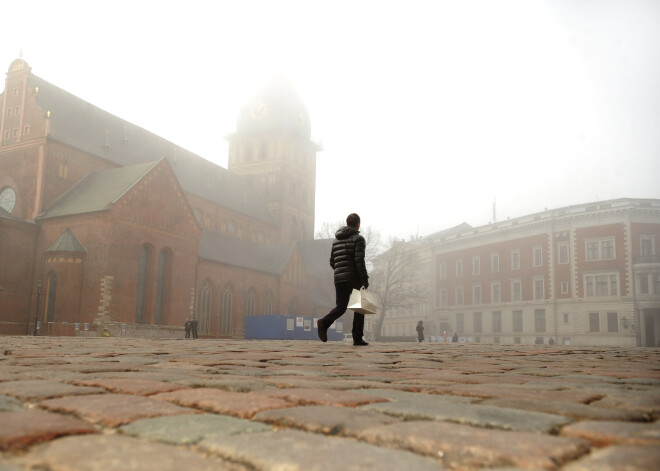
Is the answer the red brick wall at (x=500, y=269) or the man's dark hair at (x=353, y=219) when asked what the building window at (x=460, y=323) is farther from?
the man's dark hair at (x=353, y=219)

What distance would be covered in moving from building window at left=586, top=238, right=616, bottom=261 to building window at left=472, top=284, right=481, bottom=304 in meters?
12.5

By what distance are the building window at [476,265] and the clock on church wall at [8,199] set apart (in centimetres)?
4152

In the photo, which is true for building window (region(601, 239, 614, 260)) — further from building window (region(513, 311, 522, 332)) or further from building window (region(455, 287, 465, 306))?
building window (region(455, 287, 465, 306))

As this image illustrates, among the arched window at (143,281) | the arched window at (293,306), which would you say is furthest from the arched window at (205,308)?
the arched window at (293,306)

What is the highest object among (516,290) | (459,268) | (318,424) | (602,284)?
(459,268)

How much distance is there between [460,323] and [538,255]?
476 inches

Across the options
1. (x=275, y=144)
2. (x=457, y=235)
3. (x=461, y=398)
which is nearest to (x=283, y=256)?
(x=275, y=144)

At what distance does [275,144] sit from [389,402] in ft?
198

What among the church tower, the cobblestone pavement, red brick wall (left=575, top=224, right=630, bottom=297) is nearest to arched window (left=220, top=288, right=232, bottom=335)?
the church tower

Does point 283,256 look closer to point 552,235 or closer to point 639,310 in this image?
point 552,235

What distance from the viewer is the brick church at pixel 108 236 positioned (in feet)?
104

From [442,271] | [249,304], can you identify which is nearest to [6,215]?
[249,304]

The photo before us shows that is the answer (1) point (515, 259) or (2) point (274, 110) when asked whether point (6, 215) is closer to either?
(2) point (274, 110)

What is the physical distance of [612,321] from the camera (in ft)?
155
